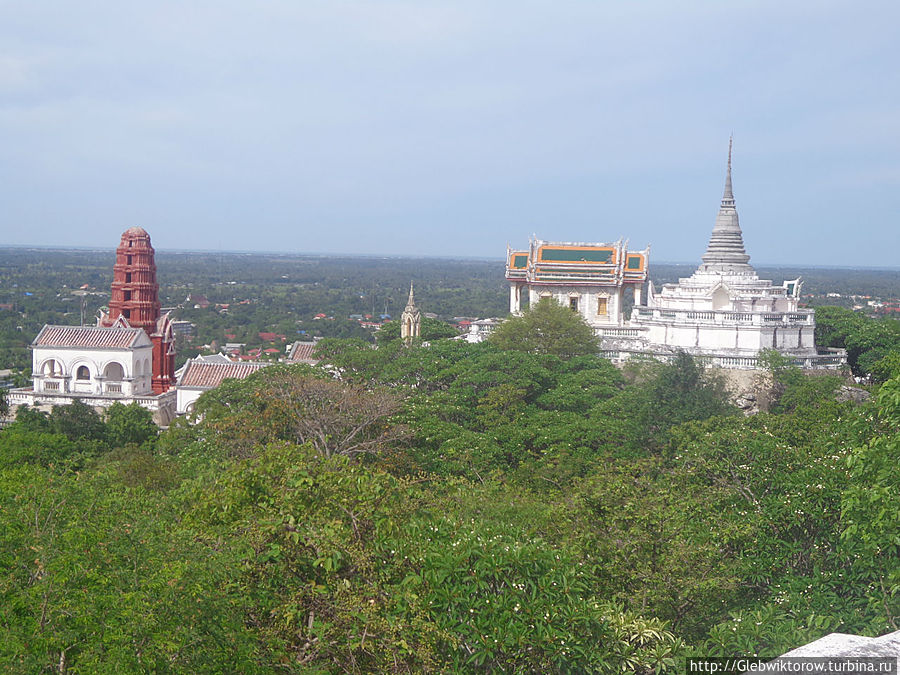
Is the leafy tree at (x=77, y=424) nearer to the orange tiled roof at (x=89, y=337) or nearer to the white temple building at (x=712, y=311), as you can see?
the orange tiled roof at (x=89, y=337)

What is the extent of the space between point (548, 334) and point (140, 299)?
19.2 m

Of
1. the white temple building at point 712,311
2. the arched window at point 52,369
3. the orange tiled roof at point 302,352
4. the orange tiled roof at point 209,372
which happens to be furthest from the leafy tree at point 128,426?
the white temple building at point 712,311

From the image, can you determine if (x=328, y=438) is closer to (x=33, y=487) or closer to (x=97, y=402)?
(x=33, y=487)

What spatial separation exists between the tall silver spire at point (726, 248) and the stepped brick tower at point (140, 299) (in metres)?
24.1

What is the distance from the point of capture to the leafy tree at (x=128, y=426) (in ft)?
107

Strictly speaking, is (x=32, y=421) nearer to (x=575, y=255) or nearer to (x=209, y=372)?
(x=209, y=372)

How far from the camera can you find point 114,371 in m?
41.9

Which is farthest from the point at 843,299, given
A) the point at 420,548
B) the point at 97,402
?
the point at 420,548

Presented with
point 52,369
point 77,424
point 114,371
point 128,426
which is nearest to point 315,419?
point 128,426

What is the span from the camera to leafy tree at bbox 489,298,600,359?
3541 cm

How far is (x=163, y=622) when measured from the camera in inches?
387

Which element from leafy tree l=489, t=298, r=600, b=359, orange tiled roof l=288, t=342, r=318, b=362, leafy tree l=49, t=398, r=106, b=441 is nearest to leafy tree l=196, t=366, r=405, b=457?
leafy tree l=49, t=398, r=106, b=441

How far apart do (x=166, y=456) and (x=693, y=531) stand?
1551 cm

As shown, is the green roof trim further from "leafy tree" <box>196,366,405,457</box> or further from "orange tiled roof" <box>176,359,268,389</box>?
"leafy tree" <box>196,366,405,457</box>
